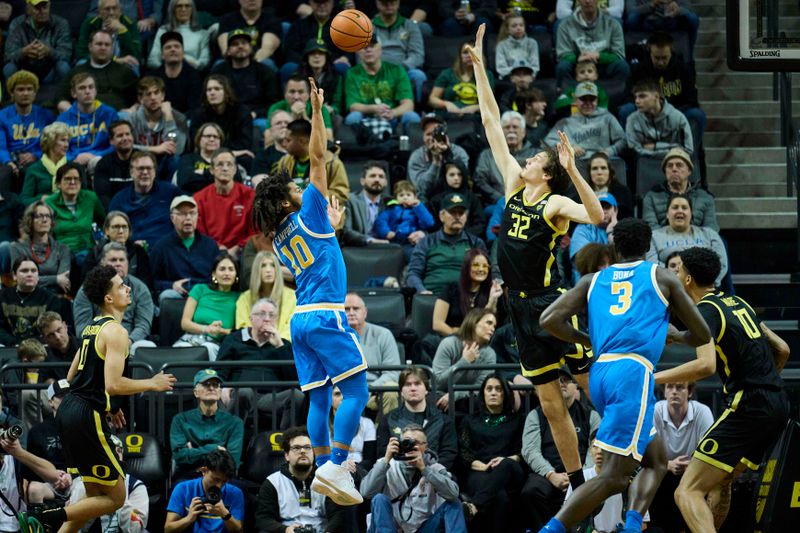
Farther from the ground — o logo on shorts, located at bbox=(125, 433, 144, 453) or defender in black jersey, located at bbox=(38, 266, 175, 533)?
defender in black jersey, located at bbox=(38, 266, 175, 533)

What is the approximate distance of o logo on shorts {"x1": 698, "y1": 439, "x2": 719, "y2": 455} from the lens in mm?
9805

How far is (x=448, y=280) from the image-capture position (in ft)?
45.3

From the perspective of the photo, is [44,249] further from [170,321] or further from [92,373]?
[92,373]

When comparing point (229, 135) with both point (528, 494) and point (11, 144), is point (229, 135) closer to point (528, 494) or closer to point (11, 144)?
point (11, 144)

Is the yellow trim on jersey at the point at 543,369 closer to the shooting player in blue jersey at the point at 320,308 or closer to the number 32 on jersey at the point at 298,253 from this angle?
the shooting player in blue jersey at the point at 320,308

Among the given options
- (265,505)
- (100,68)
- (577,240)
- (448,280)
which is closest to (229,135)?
(100,68)

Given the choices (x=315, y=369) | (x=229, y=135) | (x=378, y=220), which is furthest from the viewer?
(x=229, y=135)

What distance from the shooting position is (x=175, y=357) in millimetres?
12453

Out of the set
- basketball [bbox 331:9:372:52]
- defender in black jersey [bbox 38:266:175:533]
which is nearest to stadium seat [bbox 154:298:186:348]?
defender in black jersey [bbox 38:266:175:533]

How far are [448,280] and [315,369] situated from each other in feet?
16.4

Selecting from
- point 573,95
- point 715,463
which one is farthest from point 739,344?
point 573,95

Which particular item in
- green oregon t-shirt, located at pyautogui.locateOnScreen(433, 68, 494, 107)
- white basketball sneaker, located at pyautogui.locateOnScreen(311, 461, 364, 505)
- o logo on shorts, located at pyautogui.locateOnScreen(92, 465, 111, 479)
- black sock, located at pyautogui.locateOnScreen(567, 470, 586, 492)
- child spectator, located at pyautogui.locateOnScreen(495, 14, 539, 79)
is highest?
child spectator, located at pyautogui.locateOnScreen(495, 14, 539, 79)

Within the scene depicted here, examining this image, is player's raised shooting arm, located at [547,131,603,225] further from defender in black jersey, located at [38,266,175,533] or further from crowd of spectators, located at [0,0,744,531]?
defender in black jersey, located at [38,266,175,533]

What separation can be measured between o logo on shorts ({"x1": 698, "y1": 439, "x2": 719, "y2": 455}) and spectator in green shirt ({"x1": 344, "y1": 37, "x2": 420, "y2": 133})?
710 cm
